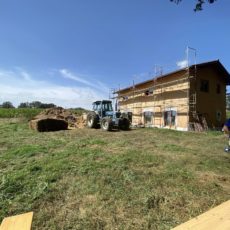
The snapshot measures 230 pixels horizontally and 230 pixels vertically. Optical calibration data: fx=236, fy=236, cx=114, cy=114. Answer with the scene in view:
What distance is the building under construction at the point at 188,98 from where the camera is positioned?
1992 centimetres

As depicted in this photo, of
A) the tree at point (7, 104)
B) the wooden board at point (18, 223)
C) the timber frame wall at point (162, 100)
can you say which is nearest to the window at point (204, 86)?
the timber frame wall at point (162, 100)

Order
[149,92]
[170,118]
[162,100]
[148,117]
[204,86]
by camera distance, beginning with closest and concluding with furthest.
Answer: [204,86] → [170,118] → [162,100] → [148,117] → [149,92]

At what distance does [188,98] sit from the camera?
19.7m

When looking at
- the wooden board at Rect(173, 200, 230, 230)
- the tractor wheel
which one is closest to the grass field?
the wooden board at Rect(173, 200, 230, 230)

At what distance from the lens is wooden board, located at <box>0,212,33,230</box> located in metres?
3.55

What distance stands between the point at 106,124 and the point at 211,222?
13.9m

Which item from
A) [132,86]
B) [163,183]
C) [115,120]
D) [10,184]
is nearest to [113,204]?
[163,183]

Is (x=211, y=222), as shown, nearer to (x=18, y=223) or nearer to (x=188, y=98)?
(x=18, y=223)

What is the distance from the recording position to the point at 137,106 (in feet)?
88.7

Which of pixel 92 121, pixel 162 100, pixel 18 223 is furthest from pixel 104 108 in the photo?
pixel 18 223

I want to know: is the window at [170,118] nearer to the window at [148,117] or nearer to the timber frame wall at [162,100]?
the timber frame wall at [162,100]

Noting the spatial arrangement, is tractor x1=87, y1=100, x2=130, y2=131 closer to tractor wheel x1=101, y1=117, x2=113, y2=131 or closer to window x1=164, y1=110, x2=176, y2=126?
tractor wheel x1=101, y1=117, x2=113, y2=131

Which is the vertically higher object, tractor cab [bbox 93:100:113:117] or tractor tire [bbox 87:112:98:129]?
tractor cab [bbox 93:100:113:117]

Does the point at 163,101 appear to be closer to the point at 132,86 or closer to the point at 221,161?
the point at 132,86
